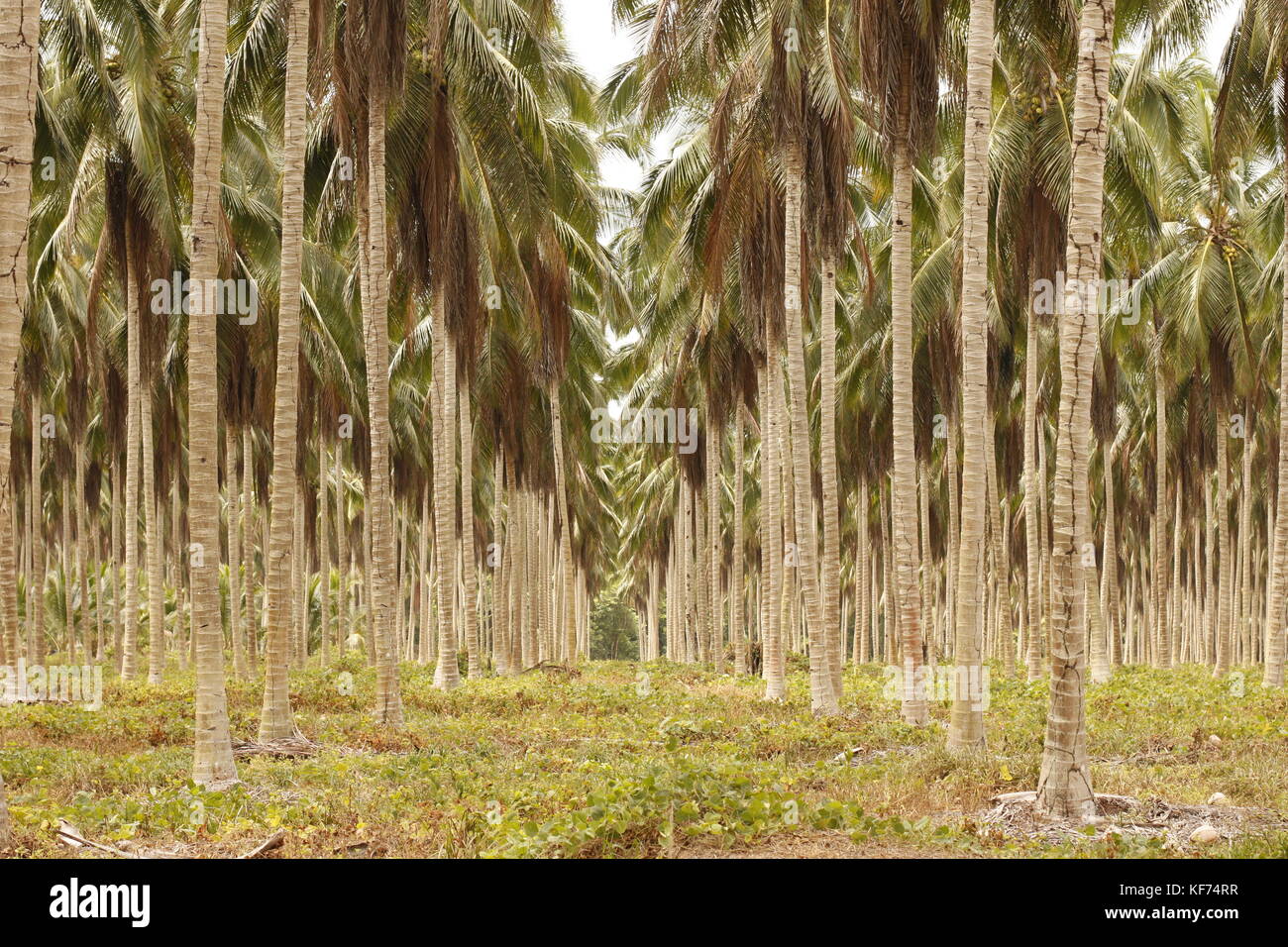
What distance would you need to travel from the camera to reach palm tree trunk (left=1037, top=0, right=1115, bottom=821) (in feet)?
28.5

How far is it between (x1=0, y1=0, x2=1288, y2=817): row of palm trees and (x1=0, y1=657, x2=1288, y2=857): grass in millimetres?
1004

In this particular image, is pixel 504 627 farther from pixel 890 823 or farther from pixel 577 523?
pixel 890 823

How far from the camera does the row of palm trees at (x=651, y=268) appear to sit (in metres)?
11.2

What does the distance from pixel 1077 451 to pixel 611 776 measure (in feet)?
15.7

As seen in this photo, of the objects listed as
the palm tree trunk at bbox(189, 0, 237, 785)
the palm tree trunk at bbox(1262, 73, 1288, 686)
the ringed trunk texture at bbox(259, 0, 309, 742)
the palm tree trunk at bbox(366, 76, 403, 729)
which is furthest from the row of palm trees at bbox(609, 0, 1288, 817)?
the palm tree trunk at bbox(189, 0, 237, 785)

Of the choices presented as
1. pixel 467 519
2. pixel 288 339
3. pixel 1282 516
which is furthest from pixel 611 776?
pixel 1282 516

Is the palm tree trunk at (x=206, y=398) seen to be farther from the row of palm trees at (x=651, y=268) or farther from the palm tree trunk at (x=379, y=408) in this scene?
the palm tree trunk at (x=379, y=408)

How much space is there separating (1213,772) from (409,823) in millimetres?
7526

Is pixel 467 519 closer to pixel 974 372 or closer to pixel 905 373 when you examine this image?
pixel 905 373

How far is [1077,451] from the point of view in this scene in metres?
8.88

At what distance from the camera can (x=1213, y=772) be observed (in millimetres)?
10688

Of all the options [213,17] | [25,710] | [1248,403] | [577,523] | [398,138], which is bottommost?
[25,710]

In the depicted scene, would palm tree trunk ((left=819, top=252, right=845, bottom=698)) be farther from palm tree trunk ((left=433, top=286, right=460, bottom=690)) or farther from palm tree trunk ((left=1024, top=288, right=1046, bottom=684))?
palm tree trunk ((left=433, top=286, right=460, bottom=690))
